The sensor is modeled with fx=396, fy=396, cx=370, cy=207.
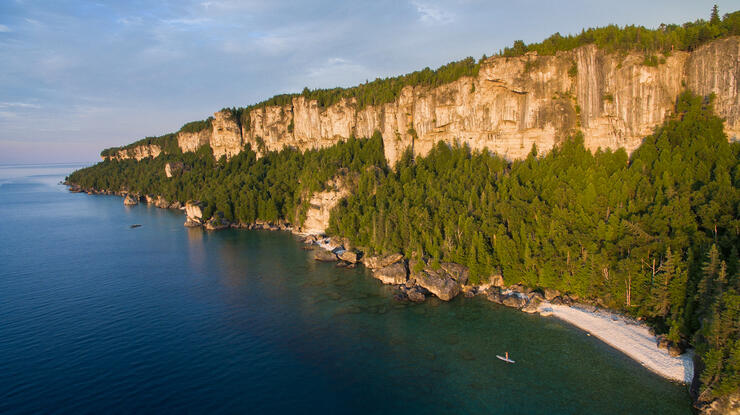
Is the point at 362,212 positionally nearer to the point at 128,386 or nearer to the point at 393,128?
the point at 393,128

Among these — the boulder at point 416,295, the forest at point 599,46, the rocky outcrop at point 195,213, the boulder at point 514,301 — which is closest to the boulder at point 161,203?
the rocky outcrop at point 195,213

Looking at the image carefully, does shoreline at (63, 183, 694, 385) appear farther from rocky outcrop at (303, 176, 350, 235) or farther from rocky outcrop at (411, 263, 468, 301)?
rocky outcrop at (303, 176, 350, 235)

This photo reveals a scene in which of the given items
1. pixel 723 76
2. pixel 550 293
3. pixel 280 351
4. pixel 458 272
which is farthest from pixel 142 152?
pixel 723 76

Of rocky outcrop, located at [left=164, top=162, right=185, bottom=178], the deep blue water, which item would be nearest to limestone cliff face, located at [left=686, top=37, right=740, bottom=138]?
the deep blue water

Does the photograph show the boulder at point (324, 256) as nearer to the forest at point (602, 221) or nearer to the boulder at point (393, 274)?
the forest at point (602, 221)

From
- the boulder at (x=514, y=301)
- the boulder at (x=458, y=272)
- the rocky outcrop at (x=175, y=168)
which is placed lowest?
the boulder at (x=514, y=301)

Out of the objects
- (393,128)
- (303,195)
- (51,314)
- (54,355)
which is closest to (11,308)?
(51,314)
